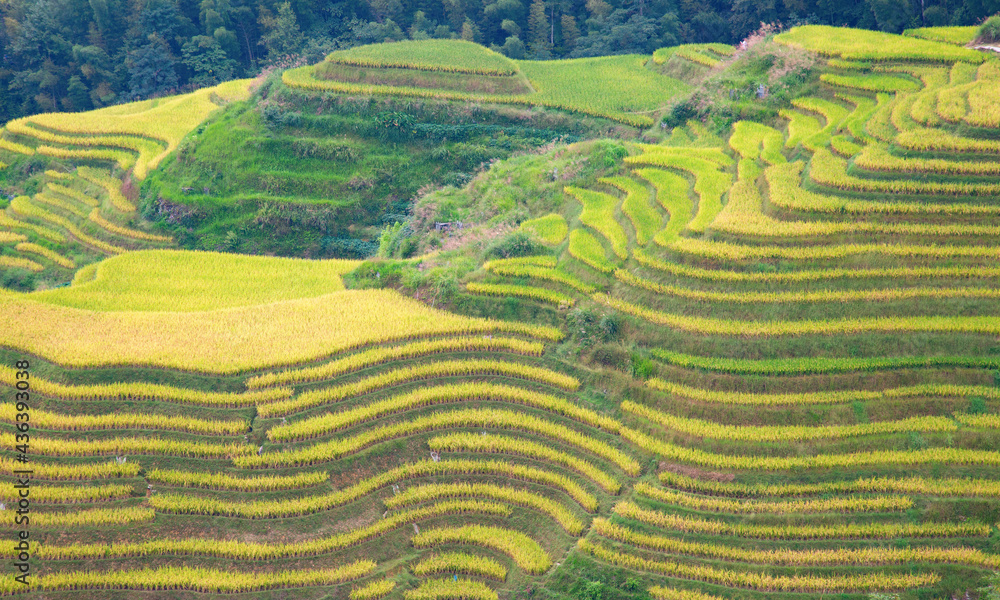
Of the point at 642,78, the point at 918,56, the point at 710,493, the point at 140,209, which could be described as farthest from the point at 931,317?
the point at 140,209

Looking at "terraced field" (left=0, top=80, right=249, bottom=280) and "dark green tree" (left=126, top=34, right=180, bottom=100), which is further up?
"dark green tree" (left=126, top=34, right=180, bottom=100)

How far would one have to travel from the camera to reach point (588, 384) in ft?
58.1

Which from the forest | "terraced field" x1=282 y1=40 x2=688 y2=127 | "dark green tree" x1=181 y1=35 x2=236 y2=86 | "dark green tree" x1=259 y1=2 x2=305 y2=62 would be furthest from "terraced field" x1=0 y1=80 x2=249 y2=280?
"dark green tree" x1=259 y1=2 x2=305 y2=62

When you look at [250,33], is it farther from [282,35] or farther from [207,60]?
[207,60]

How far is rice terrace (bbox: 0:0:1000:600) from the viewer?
14109 millimetres

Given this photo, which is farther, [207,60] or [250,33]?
[250,33]

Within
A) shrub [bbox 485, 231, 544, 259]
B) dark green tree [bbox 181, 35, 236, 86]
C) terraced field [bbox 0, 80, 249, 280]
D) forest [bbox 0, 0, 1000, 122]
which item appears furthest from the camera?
dark green tree [bbox 181, 35, 236, 86]

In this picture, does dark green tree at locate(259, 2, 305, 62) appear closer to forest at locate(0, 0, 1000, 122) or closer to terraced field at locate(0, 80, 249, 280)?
forest at locate(0, 0, 1000, 122)

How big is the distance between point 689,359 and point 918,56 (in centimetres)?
1904

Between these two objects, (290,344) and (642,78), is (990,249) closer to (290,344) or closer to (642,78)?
(290,344)

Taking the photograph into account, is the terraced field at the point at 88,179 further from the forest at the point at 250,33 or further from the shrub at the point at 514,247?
the shrub at the point at 514,247

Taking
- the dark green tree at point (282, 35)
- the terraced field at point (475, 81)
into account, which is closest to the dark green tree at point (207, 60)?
the dark green tree at point (282, 35)

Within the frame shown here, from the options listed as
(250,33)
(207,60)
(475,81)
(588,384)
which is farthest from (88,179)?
(588,384)

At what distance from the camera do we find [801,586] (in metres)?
13.2
